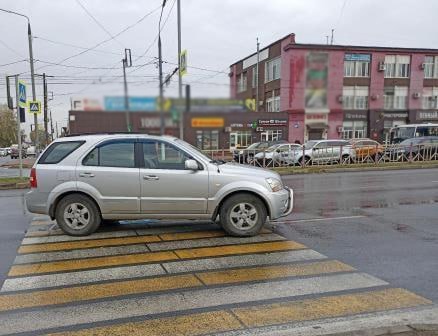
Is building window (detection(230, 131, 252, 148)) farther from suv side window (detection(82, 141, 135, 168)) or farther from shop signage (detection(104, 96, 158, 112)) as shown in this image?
suv side window (detection(82, 141, 135, 168))

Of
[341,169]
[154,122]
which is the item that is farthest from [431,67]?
[341,169]

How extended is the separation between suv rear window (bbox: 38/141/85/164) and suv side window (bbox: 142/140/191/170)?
3.64ft

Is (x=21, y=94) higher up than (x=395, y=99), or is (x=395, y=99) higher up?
(x=21, y=94)

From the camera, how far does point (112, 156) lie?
21.8 ft

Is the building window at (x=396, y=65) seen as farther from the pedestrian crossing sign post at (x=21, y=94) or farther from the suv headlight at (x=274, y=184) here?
the pedestrian crossing sign post at (x=21, y=94)

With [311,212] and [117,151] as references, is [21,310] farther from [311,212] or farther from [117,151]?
[311,212]

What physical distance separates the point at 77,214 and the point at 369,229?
4.94m

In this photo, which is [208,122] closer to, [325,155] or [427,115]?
[427,115]

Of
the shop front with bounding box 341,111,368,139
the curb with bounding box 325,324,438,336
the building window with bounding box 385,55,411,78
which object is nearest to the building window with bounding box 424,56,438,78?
the building window with bounding box 385,55,411,78

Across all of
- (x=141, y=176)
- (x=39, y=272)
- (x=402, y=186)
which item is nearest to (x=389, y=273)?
(x=141, y=176)

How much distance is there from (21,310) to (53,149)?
3.47 meters

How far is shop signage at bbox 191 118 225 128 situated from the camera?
5.15 m

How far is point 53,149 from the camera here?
6820 mm

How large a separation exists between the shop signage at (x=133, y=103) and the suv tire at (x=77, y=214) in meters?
2.18
